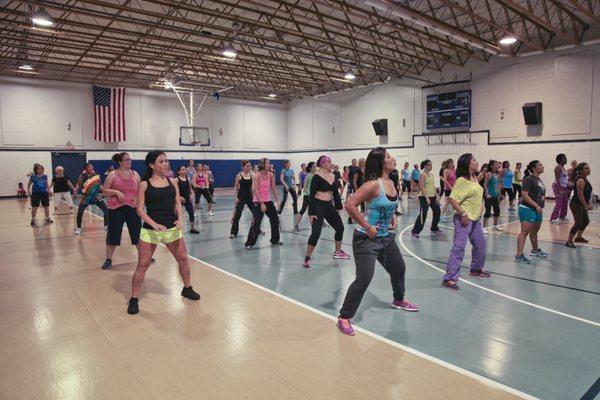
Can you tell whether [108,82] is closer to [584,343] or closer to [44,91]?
[44,91]

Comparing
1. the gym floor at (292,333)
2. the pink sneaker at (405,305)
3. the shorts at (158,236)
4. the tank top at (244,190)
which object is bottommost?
the gym floor at (292,333)

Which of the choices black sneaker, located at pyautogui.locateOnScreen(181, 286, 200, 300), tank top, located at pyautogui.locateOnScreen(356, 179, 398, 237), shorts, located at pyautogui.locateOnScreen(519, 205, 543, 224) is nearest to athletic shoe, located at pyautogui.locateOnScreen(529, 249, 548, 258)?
shorts, located at pyautogui.locateOnScreen(519, 205, 543, 224)

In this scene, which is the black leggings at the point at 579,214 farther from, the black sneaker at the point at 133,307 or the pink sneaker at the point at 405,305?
the black sneaker at the point at 133,307

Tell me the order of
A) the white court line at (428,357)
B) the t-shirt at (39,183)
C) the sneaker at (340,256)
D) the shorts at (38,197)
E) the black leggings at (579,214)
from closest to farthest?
1. the white court line at (428,357)
2. the sneaker at (340,256)
3. the black leggings at (579,214)
4. the t-shirt at (39,183)
5. the shorts at (38,197)

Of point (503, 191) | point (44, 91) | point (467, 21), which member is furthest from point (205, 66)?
point (503, 191)

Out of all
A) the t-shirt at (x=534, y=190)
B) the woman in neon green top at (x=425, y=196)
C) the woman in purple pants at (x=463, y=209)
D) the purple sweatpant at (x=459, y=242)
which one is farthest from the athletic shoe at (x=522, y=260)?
the woman in neon green top at (x=425, y=196)

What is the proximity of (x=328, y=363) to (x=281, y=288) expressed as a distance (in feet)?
7.40

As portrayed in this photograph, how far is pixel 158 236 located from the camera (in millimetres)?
4727

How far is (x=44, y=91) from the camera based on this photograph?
82.0 feet

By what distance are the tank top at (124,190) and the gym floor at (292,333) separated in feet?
3.66

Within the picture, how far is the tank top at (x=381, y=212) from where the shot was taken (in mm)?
4031

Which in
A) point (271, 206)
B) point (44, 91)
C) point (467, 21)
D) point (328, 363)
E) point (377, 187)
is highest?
point (467, 21)

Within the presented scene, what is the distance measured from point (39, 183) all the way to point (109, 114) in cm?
1686

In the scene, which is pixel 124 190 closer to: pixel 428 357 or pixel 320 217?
pixel 320 217
